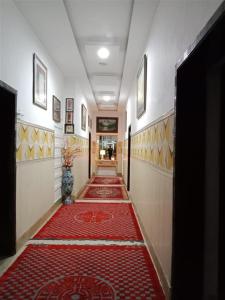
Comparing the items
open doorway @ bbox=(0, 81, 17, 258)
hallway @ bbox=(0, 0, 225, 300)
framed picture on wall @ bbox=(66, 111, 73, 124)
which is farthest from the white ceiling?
open doorway @ bbox=(0, 81, 17, 258)

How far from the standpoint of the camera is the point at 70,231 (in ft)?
12.2

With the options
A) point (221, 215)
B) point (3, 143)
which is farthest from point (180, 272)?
point (3, 143)

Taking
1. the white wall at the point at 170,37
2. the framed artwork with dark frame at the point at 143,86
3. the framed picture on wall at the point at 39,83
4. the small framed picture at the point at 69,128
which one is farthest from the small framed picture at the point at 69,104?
the white wall at the point at 170,37

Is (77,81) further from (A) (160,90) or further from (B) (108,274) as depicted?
(B) (108,274)

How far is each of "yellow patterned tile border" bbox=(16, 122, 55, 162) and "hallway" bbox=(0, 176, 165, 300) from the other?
1.21 m

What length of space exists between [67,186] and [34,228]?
1.86 m

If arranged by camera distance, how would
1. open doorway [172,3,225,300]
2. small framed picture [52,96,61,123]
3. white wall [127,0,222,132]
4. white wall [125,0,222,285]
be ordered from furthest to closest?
small framed picture [52,96,61,123], open doorway [172,3,225,300], white wall [125,0,222,285], white wall [127,0,222,132]

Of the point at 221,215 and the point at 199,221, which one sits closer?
the point at 221,215

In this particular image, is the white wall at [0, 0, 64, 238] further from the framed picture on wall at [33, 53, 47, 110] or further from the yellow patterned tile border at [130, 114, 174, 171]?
the yellow patterned tile border at [130, 114, 174, 171]

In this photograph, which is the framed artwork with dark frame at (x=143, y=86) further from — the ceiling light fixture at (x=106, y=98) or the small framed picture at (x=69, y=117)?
the ceiling light fixture at (x=106, y=98)

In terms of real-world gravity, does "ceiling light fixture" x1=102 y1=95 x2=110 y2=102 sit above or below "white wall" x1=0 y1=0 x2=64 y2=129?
above

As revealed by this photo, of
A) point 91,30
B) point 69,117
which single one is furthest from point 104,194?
point 91,30

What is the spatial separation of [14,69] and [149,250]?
2833 millimetres

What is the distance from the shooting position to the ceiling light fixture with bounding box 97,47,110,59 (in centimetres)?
432
